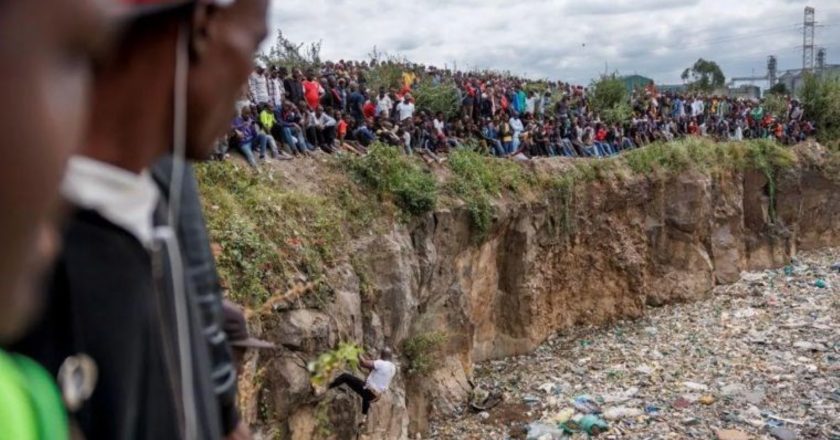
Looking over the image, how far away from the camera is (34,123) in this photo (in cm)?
71

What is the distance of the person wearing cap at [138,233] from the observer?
105 cm

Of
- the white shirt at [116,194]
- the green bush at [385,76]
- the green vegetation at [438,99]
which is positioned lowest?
the white shirt at [116,194]

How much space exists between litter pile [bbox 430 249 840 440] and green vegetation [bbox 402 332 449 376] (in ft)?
3.62

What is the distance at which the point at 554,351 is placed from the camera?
16469mm

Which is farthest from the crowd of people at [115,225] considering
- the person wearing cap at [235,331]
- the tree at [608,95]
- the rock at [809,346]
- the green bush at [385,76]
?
the tree at [608,95]

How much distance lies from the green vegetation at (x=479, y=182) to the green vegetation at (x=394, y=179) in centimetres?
118

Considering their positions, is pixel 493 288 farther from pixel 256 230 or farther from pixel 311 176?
pixel 256 230

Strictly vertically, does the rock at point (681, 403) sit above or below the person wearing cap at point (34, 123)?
below

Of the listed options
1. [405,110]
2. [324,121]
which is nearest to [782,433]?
[405,110]

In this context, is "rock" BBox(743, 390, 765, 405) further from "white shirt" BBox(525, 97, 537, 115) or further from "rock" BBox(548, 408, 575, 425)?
"white shirt" BBox(525, 97, 537, 115)

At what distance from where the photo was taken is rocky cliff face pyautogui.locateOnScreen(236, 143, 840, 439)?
8.35m

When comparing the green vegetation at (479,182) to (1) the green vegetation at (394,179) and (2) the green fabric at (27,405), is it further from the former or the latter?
(2) the green fabric at (27,405)

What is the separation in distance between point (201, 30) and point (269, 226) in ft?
26.9

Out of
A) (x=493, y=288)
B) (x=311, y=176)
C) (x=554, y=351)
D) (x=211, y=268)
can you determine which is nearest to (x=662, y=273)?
(x=554, y=351)
